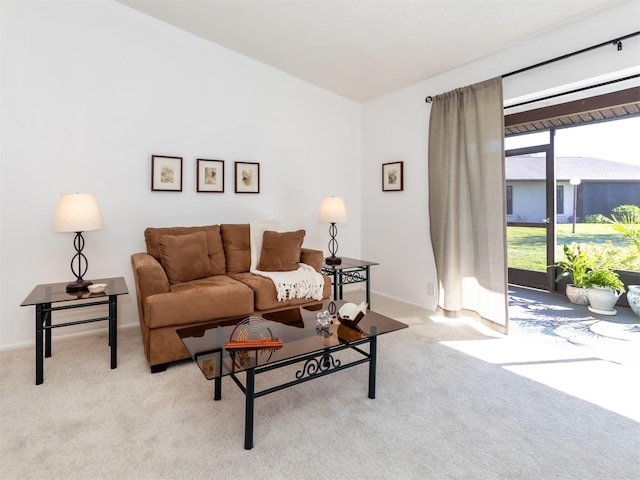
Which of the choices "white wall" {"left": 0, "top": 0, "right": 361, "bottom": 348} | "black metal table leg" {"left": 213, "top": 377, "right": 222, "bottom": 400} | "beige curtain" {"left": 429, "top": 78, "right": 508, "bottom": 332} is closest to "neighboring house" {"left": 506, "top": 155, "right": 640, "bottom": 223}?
"beige curtain" {"left": 429, "top": 78, "right": 508, "bottom": 332}

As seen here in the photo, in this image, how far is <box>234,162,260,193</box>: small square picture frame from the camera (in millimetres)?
3969

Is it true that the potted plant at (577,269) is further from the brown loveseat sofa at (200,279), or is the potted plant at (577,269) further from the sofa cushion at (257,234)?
the sofa cushion at (257,234)

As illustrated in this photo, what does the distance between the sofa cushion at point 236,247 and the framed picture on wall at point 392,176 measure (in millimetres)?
1813

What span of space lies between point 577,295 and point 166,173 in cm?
465

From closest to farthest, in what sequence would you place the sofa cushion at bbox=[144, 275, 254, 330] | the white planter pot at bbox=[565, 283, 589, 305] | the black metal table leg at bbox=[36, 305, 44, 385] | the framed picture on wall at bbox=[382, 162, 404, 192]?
the black metal table leg at bbox=[36, 305, 44, 385] → the sofa cushion at bbox=[144, 275, 254, 330] → the white planter pot at bbox=[565, 283, 589, 305] → the framed picture on wall at bbox=[382, 162, 404, 192]

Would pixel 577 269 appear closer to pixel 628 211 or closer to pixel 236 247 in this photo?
pixel 628 211

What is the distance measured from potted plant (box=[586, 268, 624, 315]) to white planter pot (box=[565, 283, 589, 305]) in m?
0.16

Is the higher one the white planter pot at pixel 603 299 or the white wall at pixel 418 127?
the white wall at pixel 418 127

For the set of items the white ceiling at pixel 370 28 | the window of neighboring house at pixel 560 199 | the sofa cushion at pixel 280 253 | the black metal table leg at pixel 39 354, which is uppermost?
the white ceiling at pixel 370 28

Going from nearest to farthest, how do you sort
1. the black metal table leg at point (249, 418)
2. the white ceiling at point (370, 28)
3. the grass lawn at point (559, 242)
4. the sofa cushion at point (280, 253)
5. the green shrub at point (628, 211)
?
1. the black metal table leg at point (249, 418)
2. the white ceiling at point (370, 28)
3. the sofa cushion at point (280, 253)
4. the green shrub at point (628, 211)
5. the grass lawn at point (559, 242)

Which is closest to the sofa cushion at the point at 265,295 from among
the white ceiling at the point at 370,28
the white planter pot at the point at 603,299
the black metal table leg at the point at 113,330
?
the black metal table leg at the point at 113,330

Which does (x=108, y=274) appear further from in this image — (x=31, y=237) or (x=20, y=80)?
(x=20, y=80)

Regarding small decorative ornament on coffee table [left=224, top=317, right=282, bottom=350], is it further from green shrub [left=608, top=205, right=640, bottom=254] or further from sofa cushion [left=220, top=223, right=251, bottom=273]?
green shrub [left=608, top=205, right=640, bottom=254]

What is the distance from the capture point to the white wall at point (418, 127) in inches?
101
